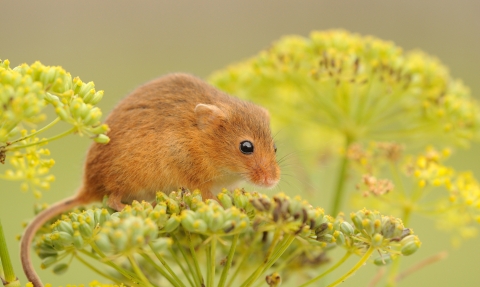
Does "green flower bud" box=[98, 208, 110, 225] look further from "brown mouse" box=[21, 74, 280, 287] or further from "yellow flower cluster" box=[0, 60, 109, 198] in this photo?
"brown mouse" box=[21, 74, 280, 287]

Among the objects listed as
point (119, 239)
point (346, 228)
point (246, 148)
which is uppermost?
point (246, 148)

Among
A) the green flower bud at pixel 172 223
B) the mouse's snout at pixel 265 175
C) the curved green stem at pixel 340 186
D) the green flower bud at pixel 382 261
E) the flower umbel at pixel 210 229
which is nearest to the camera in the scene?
the flower umbel at pixel 210 229

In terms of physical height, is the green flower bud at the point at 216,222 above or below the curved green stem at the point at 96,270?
above

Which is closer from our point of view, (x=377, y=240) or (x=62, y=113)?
(x=62, y=113)

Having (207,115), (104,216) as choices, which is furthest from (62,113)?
(207,115)

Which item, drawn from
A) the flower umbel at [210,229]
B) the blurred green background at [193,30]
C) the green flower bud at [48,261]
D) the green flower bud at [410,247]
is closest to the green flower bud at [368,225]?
the flower umbel at [210,229]

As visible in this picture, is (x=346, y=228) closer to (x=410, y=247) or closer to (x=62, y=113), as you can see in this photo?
(x=410, y=247)

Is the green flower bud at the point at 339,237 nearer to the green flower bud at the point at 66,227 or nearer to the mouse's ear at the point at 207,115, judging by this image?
the green flower bud at the point at 66,227

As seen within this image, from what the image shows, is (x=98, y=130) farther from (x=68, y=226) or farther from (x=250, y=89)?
(x=250, y=89)
